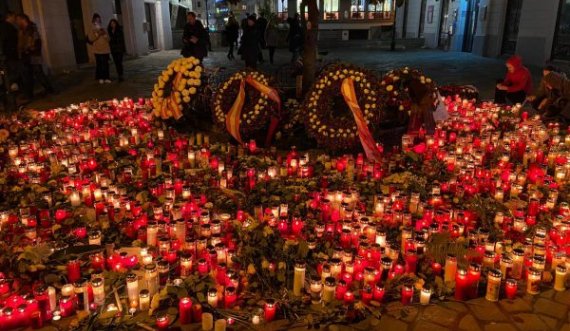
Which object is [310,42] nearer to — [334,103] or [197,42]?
[334,103]

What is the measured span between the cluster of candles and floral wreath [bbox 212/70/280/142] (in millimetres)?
363

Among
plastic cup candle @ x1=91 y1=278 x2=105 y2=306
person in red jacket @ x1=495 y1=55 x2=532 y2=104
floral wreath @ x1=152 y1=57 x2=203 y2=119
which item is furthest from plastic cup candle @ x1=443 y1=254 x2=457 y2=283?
person in red jacket @ x1=495 y1=55 x2=532 y2=104

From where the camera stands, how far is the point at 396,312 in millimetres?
3367

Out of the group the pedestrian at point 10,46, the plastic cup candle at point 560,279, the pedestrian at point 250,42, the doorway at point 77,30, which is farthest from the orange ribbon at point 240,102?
the doorway at point 77,30

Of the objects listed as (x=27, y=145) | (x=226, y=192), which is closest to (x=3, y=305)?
(x=226, y=192)

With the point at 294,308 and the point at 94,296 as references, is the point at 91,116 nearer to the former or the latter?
the point at 94,296

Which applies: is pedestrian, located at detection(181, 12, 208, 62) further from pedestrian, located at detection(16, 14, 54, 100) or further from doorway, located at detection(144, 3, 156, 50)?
doorway, located at detection(144, 3, 156, 50)

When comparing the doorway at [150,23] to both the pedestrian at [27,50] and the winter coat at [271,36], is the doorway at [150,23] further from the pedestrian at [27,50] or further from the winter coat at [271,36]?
the pedestrian at [27,50]

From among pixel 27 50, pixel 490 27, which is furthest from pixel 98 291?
pixel 490 27

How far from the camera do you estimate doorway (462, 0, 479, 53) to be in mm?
22525

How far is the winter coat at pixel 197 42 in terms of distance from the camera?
37.4 feet

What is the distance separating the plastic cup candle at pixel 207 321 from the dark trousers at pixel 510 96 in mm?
8338

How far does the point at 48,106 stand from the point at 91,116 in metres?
2.30

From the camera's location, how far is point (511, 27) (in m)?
20.0
